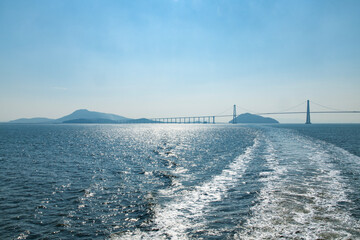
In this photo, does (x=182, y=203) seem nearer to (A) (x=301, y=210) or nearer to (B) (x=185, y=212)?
(B) (x=185, y=212)

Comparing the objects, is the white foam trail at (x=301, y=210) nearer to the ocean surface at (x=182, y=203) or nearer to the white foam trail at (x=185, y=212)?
the ocean surface at (x=182, y=203)

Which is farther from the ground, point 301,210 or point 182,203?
point 301,210

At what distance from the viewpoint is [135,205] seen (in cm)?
1074

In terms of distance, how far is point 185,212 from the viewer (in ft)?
32.0

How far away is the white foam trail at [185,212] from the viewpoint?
7786 millimetres

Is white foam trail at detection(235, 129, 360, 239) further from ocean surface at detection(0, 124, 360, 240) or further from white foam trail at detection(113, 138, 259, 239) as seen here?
white foam trail at detection(113, 138, 259, 239)

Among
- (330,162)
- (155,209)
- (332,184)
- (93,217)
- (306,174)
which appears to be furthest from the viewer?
(330,162)

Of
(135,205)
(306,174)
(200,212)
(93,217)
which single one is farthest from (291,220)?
(306,174)

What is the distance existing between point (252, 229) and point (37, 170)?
17770 mm

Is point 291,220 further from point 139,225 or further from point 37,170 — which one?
point 37,170

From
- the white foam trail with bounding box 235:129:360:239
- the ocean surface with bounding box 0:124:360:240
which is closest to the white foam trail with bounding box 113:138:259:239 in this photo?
the ocean surface with bounding box 0:124:360:240

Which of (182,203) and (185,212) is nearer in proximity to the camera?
(185,212)

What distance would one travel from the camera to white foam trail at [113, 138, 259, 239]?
7.79 m

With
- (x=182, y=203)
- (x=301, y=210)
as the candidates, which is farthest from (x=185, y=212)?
(x=301, y=210)
